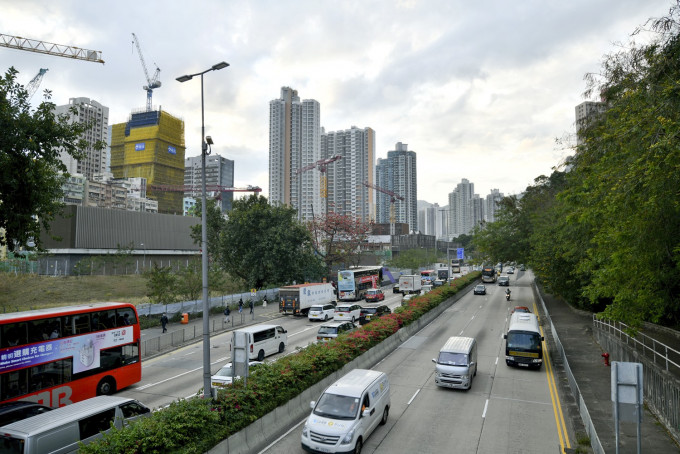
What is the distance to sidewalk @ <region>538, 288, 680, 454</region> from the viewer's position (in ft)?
38.9

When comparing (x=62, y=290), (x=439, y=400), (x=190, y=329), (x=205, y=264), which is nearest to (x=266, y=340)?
(x=190, y=329)

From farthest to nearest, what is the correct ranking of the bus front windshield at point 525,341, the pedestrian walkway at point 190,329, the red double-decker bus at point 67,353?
the pedestrian walkway at point 190,329
the bus front windshield at point 525,341
the red double-decker bus at point 67,353

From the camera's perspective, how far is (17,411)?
11.4m

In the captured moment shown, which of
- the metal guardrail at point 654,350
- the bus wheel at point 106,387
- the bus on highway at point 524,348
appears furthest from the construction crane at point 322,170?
the bus wheel at point 106,387

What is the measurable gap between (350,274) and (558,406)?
35332 millimetres

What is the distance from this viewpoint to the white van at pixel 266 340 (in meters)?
23.1

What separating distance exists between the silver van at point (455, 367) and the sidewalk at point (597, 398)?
12.1 ft

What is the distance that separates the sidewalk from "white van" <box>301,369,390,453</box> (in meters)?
5.88

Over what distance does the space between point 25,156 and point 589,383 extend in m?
24.8

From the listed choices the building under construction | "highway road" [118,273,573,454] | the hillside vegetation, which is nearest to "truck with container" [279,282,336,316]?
"highway road" [118,273,573,454]

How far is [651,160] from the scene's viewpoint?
10.6m

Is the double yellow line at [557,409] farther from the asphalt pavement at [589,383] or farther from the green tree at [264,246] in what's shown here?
the green tree at [264,246]

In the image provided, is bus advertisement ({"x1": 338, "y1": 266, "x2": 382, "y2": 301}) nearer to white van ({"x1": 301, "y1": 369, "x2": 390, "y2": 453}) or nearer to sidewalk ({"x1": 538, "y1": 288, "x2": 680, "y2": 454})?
sidewalk ({"x1": 538, "y1": 288, "x2": 680, "y2": 454})

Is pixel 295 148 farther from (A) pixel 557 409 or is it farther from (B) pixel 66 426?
(B) pixel 66 426
